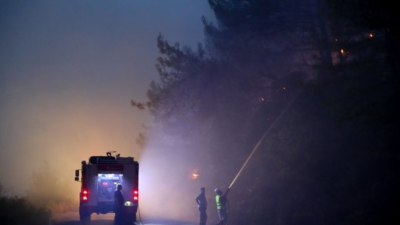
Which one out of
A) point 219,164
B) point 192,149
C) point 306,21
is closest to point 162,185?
point 192,149

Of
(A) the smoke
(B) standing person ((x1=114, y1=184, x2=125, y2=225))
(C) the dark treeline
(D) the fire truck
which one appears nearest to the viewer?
(C) the dark treeline

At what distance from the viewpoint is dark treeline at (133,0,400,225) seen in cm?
1716

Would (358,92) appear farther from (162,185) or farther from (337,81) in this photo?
(162,185)

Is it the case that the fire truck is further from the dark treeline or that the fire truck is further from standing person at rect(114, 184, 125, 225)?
the dark treeline

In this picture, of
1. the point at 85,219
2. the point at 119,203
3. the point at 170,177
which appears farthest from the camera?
the point at 170,177

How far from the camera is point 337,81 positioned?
18.9 metres

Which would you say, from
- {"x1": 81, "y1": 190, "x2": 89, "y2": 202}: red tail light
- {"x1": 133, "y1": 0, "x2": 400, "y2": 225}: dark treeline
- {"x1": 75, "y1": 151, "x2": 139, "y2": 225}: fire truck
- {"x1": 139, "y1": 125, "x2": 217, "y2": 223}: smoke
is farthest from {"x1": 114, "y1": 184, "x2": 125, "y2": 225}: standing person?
{"x1": 139, "y1": 125, "x2": 217, "y2": 223}: smoke

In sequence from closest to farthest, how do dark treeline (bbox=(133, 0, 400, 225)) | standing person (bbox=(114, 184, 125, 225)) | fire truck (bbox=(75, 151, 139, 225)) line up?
dark treeline (bbox=(133, 0, 400, 225))
standing person (bbox=(114, 184, 125, 225))
fire truck (bbox=(75, 151, 139, 225))

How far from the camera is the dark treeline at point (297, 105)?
17164 mm

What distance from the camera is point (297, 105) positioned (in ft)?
78.5

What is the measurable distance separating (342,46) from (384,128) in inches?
139

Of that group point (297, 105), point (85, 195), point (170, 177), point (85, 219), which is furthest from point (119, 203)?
point (170, 177)

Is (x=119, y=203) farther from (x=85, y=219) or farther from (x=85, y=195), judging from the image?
(x=85, y=219)

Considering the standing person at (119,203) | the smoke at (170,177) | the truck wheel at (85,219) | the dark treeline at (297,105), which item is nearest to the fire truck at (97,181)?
the truck wheel at (85,219)
